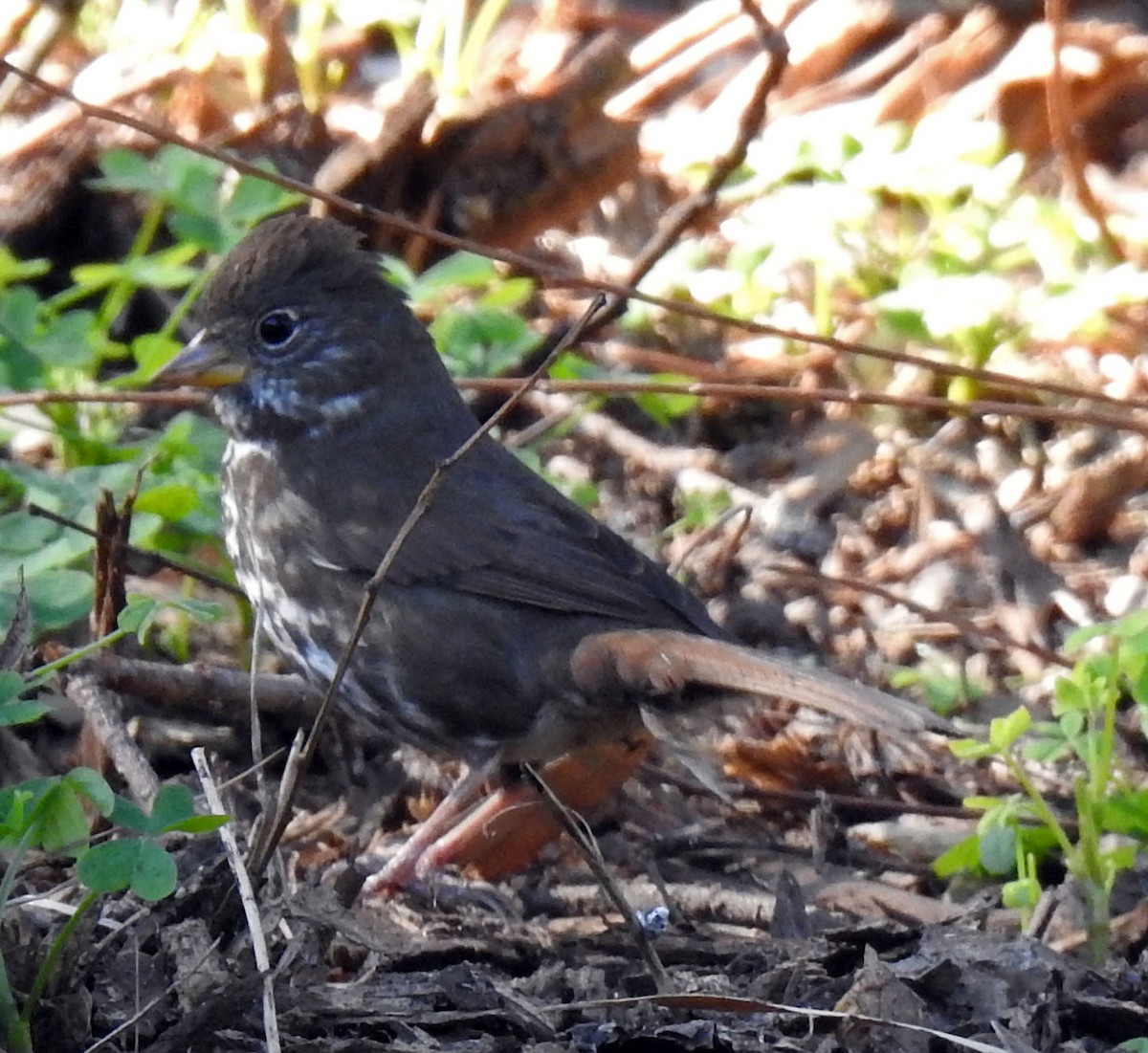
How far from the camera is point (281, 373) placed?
4.18 metres

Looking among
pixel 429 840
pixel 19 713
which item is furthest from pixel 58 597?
pixel 19 713

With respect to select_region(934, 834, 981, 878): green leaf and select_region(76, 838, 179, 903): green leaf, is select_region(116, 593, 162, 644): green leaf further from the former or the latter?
select_region(934, 834, 981, 878): green leaf

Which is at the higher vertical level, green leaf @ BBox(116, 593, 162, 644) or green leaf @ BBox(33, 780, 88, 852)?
green leaf @ BBox(33, 780, 88, 852)

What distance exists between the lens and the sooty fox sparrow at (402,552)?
3842 millimetres

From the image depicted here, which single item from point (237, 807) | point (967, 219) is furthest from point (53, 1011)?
point (967, 219)

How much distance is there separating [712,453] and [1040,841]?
2194 millimetres

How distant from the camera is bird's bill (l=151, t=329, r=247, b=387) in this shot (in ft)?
13.3

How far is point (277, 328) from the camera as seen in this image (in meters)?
4.16

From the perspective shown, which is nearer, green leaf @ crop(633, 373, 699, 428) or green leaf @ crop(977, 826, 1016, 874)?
green leaf @ crop(977, 826, 1016, 874)

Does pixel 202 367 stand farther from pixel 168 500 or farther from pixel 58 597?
pixel 58 597

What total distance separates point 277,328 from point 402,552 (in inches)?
24.0

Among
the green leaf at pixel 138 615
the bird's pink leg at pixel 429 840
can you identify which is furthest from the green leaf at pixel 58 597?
the bird's pink leg at pixel 429 840

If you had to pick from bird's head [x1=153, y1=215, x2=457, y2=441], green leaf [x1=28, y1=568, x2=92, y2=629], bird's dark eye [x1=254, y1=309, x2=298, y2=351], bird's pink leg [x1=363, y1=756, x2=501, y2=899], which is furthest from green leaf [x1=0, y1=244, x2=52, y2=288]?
bird's pink leg [x1=363, y1=756, x2=501, y2=899]

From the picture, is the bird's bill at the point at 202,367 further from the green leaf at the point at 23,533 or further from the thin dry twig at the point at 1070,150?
the thin dry twig at the point at 1070,150
